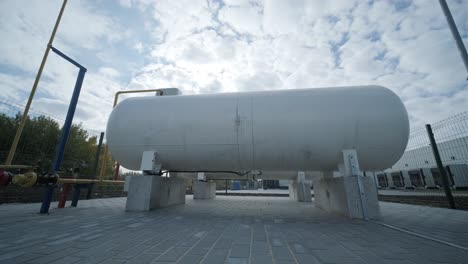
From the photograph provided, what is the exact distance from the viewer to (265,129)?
6270 millimetres

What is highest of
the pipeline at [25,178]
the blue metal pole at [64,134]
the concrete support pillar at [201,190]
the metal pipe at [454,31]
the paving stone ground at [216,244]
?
the metal pipe at [454,31]

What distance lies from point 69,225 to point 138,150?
9.69 ft

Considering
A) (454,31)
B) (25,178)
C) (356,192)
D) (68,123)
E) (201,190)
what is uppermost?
(454,31)

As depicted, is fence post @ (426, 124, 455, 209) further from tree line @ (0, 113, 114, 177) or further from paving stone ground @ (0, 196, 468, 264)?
tree line @ (0, 113, 114, 177)

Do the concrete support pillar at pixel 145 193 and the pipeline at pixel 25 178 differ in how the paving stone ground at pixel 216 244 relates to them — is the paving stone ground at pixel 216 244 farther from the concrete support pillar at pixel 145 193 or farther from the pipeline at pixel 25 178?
the concrete support pillar at pixel 145 193

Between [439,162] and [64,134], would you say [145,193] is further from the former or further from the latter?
[439,162]

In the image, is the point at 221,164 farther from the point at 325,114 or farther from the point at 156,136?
the point at 325,114

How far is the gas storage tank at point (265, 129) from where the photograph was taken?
5.96 metres

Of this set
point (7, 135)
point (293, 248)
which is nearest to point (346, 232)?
point (293, 248)

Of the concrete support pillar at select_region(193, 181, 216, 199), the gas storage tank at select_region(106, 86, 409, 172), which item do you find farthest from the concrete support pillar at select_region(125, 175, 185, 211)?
the concrete support pillar at select_region(193, 181, 216, 199)

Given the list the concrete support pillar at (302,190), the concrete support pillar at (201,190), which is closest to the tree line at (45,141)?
the concrete support pillar at (201,190)

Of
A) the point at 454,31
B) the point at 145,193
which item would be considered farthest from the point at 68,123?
the point at 454,31

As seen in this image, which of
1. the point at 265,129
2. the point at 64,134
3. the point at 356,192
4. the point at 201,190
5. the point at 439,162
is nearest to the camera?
the point at 356,192

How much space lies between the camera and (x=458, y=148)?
15.9 meters
